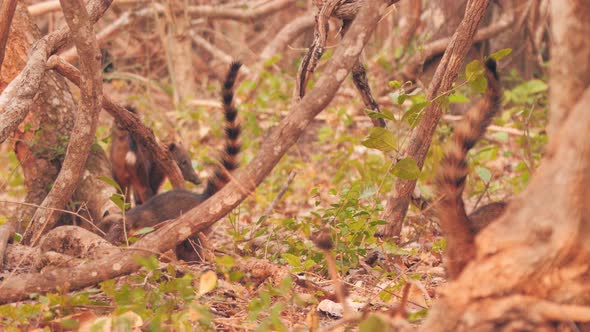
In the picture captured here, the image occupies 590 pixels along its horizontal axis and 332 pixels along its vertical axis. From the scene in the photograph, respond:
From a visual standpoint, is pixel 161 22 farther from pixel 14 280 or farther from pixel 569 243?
pixel 569 243

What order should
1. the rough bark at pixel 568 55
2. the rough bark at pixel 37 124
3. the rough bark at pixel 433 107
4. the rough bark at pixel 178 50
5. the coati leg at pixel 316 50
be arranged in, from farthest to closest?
the rough bark at pixel 178 50 → the rough bark at pixel 37 124 → the rough bark at pixel 433 107 → the coati leg at pixel 316 50 → the rough bark at pixel 568 55

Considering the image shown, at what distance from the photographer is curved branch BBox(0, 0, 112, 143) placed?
3.07m

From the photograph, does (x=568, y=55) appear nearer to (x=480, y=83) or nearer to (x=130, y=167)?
(x=480, y=83)

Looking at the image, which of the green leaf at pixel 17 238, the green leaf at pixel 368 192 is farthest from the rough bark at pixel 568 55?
the green leaf at pixel 17 238

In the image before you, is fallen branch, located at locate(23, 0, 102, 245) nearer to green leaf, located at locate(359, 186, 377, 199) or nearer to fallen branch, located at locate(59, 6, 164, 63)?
green leaf, located at locate(359, 186, 377, 199)

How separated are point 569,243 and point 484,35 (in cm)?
739

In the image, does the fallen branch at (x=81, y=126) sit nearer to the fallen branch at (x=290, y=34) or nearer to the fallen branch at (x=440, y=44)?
the fallen branch at (x=440, y=44)

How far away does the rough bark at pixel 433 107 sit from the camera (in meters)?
3.69

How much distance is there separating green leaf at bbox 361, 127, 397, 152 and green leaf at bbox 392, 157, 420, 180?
80mm

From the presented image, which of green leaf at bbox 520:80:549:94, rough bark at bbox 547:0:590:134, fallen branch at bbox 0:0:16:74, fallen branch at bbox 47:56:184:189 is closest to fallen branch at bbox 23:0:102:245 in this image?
fallen branch at bbox 47:56:184:189

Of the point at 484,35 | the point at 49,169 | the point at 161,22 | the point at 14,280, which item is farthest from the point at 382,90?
the point at 14,280

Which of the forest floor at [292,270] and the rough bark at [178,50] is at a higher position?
the rough bark at [178,50]

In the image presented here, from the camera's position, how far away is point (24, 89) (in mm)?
3225

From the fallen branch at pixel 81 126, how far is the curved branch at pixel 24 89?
20cm
